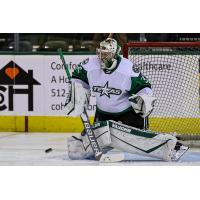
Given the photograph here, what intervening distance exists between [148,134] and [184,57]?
2.42 metres

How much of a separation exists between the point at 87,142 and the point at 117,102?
19.3 inches

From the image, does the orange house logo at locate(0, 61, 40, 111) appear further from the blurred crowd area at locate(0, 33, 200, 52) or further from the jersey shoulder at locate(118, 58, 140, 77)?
the jersey shoulder at locate(118, 58, 140, 77)

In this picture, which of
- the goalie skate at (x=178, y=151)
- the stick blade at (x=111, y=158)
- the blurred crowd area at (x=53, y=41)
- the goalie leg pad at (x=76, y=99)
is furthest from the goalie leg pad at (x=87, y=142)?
the blurred crowd area at (x=53, y=41)

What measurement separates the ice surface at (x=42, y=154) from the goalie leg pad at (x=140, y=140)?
4.9 inches

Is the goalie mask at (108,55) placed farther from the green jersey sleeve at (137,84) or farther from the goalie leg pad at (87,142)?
the goalie leg pad at (87,142)

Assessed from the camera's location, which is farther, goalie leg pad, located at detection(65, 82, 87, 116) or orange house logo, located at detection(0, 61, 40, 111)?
orange house logo, located at detection(0, 61, 40, 111)

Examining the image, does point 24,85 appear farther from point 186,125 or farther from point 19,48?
point 186,125

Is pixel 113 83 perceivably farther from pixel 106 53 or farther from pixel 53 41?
pixel 53 41

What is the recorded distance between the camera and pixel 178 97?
956 centimetres

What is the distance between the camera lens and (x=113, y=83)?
741cm

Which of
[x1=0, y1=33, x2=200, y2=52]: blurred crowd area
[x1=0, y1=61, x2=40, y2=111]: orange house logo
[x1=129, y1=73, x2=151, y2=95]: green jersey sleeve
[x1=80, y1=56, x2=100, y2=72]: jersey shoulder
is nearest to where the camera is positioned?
[x1=129, y1=73, x2=151, y2=95]: green jersey sleeve

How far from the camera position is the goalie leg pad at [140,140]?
745 cm

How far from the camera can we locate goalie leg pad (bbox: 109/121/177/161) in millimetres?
7453

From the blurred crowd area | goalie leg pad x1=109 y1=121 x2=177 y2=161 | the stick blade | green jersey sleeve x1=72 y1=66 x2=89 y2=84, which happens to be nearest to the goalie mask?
green jersey sleeve x1=72 y1=66 x2=89 y2=84
